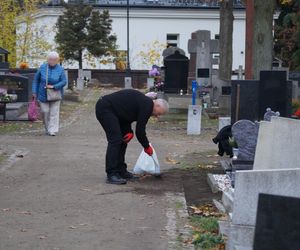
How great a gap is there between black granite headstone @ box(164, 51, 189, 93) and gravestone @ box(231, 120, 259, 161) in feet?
52.7

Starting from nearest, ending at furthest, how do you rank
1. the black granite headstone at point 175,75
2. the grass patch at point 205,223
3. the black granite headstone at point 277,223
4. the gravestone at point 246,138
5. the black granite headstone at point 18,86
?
the black granite headstone at point 277,223 < the grass patch at point 205,223 < the gravestone at point 246,138 < the black granite headstone at point 18,86 < the black granite headstone at point 175,75

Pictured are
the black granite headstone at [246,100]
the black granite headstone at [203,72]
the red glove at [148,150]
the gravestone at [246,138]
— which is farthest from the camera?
the black granite headstone at [203,72]

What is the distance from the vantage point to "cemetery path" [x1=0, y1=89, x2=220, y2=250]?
7.87 metres

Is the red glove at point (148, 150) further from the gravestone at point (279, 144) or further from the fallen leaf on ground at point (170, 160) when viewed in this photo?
the gravestone at point (279, 144)

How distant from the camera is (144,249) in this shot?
7.52 metres

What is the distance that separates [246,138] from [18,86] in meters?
14.0

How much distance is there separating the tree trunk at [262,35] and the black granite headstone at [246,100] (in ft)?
15.4

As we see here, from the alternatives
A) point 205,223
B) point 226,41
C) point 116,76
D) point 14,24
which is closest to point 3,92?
point 226,41

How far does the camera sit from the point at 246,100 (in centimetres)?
1282

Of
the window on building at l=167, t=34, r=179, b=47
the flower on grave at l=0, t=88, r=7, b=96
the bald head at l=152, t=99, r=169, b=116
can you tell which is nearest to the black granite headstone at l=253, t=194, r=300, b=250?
the bald head at l=152, t=99, r=169, b=116

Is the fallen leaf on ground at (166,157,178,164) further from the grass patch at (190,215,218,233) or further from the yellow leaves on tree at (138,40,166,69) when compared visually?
the yellow leaves on tree at (138,40,166,69)

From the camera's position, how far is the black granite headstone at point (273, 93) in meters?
12.6

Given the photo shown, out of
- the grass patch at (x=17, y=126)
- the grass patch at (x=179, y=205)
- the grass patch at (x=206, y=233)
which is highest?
the grass patch at (x=206, y=233)

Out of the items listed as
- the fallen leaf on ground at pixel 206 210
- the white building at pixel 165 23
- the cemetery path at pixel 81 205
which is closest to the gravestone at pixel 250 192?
the cemetery path at pixel 81 205
